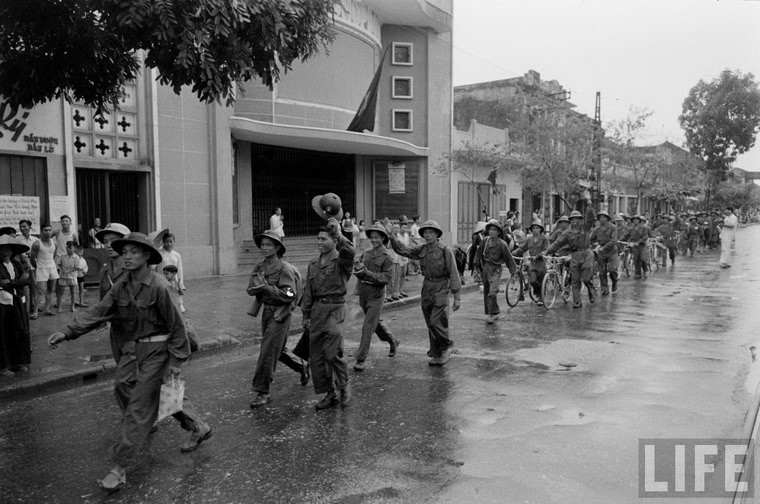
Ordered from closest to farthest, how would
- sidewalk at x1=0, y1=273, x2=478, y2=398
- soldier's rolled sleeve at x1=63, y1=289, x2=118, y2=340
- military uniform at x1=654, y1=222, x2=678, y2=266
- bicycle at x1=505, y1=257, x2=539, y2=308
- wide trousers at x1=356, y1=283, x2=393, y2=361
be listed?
soldier's rolled sleeve at x1=63, y1=289, x2=118, y2=340 < sidewalk at x1=0, y1=273, x2=478, y2=398 < wide trousers at x1=356, y1=283, x2=393, y2=361 < bicycle at x1=505, y1=257, x2=539, y2=308 < military uniform at x1=654, y1=222, x2=678, y2=266

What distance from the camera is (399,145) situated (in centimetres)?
2220

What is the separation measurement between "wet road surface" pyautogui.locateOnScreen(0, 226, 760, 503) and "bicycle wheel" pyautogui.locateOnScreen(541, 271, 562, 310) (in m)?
2.96

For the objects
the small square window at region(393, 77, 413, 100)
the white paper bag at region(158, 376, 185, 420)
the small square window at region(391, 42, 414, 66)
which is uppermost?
the small square window at region(391, 42, 414, 66)

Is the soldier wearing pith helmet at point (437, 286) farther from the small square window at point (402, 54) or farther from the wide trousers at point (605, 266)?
the small square window at point (402, 54)

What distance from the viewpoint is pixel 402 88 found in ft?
82.1

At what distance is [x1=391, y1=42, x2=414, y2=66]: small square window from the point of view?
24.9 metres

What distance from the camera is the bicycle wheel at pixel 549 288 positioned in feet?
40.1

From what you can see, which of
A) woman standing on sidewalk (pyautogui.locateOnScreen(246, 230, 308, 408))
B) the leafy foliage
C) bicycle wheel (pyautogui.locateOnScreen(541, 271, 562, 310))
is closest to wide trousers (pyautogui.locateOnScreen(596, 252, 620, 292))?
bicycle wheel (pyautogui.locateOnScreen(541, 271, 562, 310))

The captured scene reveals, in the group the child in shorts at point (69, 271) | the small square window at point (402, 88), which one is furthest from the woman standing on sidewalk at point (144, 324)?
the small square window at point (402, 88)

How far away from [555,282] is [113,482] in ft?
33.5

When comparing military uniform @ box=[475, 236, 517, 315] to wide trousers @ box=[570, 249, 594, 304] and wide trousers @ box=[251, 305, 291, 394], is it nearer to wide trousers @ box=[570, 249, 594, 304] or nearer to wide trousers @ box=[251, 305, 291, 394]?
wide trousers @ box=[570, 249, 594, 304]

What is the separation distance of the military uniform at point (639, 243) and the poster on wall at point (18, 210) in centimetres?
1467

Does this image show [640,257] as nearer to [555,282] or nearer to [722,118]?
[555,282]

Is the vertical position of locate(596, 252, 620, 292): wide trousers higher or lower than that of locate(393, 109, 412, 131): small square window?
lower
